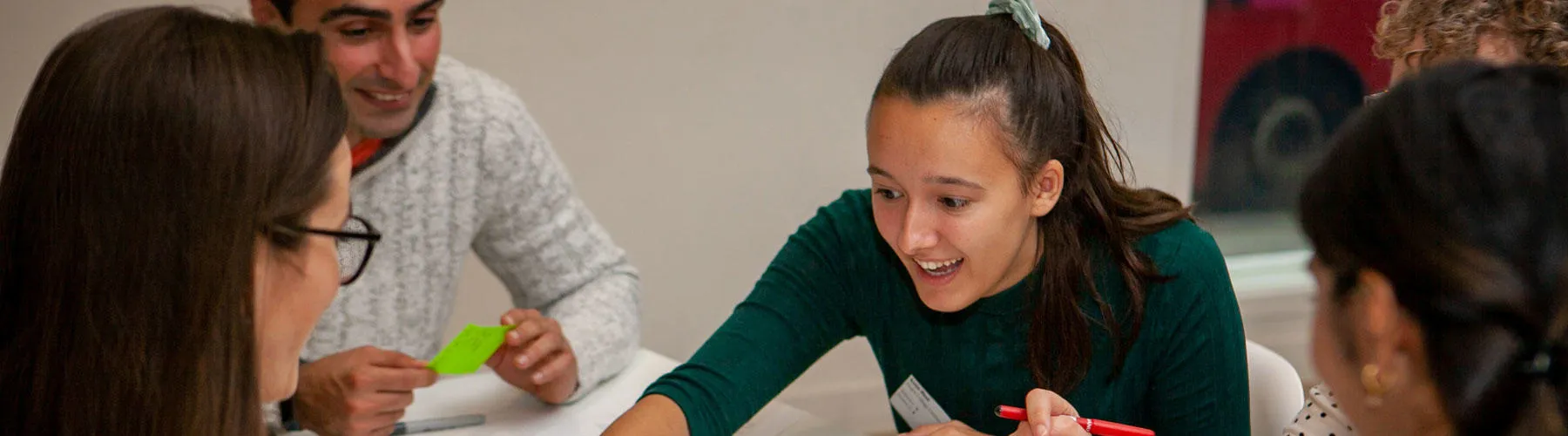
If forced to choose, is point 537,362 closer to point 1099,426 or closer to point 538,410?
point 538,410

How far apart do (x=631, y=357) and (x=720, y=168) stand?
3.82 feet

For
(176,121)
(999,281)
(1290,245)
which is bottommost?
(1290,245)

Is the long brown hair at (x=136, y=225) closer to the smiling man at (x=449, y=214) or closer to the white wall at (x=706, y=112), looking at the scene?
the smiling man at (x=449, y=214)

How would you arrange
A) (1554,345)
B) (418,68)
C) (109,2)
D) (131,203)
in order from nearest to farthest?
(1554,345) → (131,203) → (418,68) → (109,2)

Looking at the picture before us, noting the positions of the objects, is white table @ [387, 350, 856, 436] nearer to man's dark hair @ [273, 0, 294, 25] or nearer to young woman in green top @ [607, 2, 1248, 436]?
young woman in green top @ [607, 2, 1248, 436]

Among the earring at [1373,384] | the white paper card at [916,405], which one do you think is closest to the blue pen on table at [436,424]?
the white paper card at [916,405]

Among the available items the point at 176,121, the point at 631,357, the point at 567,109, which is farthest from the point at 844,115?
the point at 176,121

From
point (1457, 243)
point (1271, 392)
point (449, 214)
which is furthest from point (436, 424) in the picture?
point (1457, 243)

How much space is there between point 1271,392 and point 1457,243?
2.96ft

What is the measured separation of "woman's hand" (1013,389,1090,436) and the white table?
15.0 inches

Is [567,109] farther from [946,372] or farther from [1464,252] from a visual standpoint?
[1464,252]

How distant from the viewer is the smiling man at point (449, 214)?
1917 millimetres

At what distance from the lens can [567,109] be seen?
296 cm

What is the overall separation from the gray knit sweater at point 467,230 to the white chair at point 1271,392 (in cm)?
94
